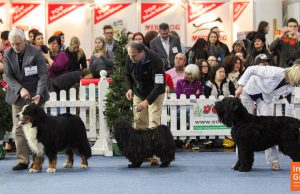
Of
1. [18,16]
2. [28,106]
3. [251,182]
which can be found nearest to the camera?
[251,182]

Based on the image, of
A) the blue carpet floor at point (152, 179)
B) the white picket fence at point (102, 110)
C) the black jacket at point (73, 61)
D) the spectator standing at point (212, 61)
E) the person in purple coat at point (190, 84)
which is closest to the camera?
the blue carpet floor at point (152, 179)

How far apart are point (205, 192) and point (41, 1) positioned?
30.1 feet

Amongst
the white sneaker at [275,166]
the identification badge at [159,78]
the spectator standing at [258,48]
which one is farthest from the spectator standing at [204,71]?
the white sneaker at [275,166]

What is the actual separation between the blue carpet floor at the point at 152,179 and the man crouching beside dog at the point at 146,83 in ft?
1.77

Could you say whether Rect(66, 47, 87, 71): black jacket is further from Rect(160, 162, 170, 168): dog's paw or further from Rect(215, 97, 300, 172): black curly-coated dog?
Rect(215, 97, 300, 172): black curly-coated dog

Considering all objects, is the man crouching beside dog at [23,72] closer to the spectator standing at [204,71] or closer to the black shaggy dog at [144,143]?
the black shaggy dog at [144,143]

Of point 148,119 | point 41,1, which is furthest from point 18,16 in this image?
point 148,119

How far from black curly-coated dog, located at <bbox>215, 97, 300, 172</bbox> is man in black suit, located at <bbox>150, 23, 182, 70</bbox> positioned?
149 inches

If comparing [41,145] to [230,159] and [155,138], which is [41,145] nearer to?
[155,138]

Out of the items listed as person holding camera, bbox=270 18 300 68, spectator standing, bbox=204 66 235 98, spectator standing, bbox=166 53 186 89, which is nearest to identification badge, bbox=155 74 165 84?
spectator standing, bbox=204 66 235 98

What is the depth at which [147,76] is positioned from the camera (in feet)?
26.5

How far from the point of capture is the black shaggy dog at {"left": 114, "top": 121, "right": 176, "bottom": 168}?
799 cm

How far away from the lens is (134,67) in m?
8.07

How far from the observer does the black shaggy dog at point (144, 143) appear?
26.2 feet
